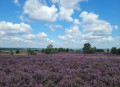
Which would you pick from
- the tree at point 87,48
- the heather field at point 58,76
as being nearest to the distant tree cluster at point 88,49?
the tree at point 87,48

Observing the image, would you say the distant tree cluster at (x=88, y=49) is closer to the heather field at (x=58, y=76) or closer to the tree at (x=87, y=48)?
the tree at (x=87, y=48)

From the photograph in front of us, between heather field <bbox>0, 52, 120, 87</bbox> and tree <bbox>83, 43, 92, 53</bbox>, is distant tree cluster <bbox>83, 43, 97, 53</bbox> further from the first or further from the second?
heather field <bbox>0, 52, 120, 87</bbox>

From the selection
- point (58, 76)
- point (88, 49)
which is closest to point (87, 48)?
point (88, 49)

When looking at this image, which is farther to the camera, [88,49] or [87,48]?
[87,48]

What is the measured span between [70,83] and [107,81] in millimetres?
1632

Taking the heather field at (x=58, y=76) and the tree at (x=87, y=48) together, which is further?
the tree at (x=87, y=48)

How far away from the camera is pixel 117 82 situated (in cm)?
407

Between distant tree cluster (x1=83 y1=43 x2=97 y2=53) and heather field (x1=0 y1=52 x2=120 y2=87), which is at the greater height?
distant tree cluster (x1=83 y1=43 x2=97 y2=53)

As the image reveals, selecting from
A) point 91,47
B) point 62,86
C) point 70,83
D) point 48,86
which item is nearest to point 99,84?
point 70,83

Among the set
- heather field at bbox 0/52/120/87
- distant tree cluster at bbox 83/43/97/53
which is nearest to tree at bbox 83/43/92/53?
distant tree cluster at bbox 83/43/97/53

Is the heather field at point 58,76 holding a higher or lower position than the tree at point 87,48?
lower

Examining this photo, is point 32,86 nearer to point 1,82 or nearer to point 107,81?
point 1,82

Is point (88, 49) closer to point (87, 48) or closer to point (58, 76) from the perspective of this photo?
point (87, 48)

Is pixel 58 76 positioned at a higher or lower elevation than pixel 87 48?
lower
